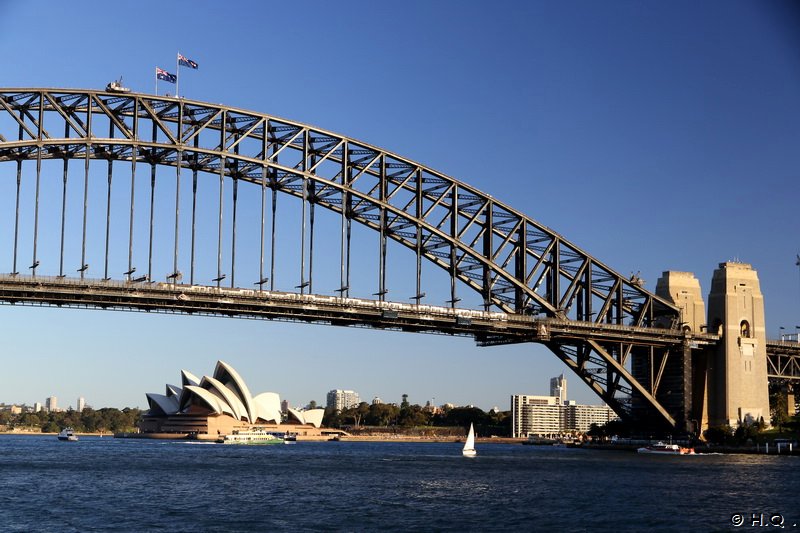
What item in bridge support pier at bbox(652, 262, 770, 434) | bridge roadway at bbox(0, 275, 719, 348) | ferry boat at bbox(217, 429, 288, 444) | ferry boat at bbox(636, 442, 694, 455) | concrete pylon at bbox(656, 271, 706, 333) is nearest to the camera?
bridge roadway at bbox(0, 275, 719, 348)

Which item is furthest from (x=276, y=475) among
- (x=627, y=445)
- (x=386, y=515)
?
(x=627, y=445)

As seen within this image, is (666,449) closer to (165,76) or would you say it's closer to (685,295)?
(685,295)

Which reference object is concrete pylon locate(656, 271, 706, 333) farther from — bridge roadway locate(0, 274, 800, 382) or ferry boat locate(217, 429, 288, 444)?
ferry boat locate(217, 429, 288, 444)

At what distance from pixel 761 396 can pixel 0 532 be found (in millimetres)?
91788

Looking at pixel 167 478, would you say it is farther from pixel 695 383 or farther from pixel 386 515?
pixel 695 383

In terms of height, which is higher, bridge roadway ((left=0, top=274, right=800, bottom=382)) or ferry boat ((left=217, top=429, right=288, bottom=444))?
bridge roadway ((left=0, top=274, right=800, bottom=382))

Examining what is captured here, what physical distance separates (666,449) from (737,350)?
14.6m

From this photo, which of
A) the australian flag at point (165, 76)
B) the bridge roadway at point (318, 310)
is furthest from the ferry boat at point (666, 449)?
the australian flag at point (165, 76)

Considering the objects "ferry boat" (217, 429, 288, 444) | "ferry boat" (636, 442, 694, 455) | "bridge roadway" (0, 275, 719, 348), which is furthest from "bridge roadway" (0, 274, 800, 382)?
"ferry boat" (217, 429, 288, 444)

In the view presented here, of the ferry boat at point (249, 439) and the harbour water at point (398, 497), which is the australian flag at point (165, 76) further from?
the ferry boat at point (249, 439)

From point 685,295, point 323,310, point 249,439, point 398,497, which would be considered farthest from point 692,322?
point 249,439

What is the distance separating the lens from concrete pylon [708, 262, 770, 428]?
4579 inches

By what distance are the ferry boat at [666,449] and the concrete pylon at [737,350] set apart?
→ 26.9 ft

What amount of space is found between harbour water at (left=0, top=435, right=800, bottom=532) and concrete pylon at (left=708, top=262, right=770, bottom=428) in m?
24.4
